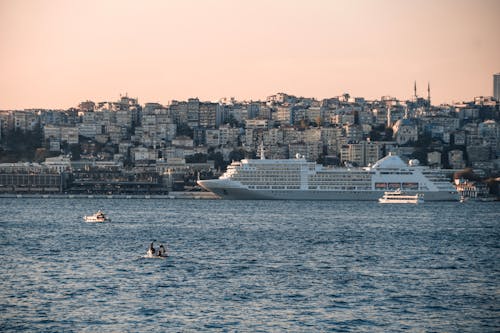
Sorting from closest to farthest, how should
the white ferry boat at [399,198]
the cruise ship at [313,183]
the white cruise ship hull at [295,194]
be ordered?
the white ferry boat at [399,198] < the white cruise ship hull at [295,194] < the cruise ship at [313,183]

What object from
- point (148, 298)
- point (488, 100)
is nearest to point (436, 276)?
point (148, 298)

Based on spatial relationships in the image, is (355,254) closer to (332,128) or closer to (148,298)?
(148,298)

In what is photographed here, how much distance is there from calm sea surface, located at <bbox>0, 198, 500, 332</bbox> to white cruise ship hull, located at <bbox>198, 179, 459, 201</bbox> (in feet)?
151

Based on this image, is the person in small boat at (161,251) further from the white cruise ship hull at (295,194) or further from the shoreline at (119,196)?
the shoreline at (119,196)

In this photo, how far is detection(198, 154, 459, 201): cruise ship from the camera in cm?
10044

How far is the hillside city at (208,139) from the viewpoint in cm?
12331

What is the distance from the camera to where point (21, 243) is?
140 ft

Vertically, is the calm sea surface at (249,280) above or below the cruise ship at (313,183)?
below

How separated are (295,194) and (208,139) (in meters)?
57.3

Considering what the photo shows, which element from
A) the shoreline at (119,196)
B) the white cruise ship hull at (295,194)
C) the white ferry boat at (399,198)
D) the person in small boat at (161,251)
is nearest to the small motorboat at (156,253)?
the person in small boat at (161,251)

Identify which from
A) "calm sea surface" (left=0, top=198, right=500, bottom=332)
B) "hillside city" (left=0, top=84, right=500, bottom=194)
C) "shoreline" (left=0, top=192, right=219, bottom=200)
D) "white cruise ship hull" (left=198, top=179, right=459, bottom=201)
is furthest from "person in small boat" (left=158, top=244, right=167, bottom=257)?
"hillside city" (left=0, top=84, right=500, bottom=194)

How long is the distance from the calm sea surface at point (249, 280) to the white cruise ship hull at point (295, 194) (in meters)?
45.9

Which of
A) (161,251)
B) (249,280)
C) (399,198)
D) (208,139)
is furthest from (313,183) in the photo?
(249,280)

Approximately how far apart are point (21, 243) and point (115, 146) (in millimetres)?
113958
